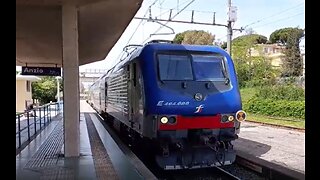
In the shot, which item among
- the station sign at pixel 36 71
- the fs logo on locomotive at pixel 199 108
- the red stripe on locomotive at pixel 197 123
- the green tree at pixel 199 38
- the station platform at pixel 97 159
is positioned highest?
the green tree at pixel 199 38

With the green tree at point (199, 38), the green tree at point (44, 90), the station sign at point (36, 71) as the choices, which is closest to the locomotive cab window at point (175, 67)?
the station sign at point (36, 71)

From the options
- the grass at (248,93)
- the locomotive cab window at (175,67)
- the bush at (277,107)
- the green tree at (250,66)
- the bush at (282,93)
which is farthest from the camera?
the green tree at (250,66)

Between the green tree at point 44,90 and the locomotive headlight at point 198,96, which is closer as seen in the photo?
the locomotive headlight at point 198,96

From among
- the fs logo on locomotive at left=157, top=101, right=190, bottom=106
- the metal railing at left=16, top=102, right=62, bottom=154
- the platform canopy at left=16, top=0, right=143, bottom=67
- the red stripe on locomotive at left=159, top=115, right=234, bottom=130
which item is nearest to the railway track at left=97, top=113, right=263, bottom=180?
the red stripe on locomotive at left=159, top=115, right=234, bottom=130

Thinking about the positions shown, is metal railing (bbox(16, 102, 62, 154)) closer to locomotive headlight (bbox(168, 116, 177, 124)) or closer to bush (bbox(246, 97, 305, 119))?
locomotive headlight (bbox(168, 116, 177, 124))

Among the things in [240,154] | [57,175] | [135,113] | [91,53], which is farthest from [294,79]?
[57,175]

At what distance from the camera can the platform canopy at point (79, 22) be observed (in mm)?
8361

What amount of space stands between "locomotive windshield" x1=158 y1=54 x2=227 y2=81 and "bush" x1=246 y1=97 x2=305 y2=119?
16.9 metres

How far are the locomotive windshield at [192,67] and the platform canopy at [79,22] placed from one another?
1578 millimetres

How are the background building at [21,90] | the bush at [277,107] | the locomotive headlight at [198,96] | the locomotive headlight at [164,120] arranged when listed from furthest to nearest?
the background building at [21,90], the bush at [277,107], the locomotive headlight at [198,96], the locomotive headlight at [164,120]

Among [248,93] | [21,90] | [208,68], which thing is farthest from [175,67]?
[21,90]

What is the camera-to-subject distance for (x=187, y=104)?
7.52m

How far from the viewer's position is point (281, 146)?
12.3 metres

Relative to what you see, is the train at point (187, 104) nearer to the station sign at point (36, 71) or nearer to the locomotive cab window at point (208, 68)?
the locomotive cab window at point (208, 68)
